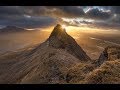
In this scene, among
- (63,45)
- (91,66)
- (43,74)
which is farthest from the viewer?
(63,45)

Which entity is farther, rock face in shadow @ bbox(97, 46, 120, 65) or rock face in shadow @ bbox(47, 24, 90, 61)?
rock face in shadow @ bbox(47, 24, 90, 61)

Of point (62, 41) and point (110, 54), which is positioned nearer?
point (110, 54)

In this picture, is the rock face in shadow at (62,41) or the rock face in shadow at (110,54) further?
the rock face in shadow at (62,41)

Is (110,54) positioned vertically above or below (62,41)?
above
